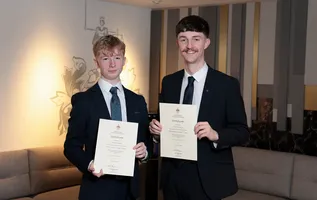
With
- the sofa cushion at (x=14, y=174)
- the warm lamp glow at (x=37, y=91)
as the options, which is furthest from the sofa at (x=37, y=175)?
the warm lamp glow at (x=37, y=91)

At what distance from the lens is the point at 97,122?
84.1 inches

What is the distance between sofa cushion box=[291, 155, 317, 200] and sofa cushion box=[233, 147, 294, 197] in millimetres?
56

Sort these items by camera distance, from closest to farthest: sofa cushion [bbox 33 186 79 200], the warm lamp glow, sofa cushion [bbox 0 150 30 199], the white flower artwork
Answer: sofa cushion [bbox 0 150 30 199]
sofa cushion [bbox 33 186 79 200]
the warm lamp glow
the white flower artwork

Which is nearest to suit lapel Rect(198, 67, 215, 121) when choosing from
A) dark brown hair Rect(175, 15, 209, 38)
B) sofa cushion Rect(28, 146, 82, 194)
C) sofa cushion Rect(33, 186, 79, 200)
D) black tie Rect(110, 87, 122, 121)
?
dark brown hair Rect(175, 15, 209, 38)

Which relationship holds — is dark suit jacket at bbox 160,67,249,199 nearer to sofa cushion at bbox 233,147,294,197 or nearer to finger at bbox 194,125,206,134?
finger at bbox 194,125,206,134

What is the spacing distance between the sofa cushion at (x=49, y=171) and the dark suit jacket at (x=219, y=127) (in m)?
2.01

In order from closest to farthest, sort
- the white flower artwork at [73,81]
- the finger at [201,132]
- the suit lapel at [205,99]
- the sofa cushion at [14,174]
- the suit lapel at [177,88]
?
the finger at [201,132]
the suit lapel at [205,99]
the suit lapel at [177,88]
the sofa cushion at [14,174]
the white flower artwork at [73,81]

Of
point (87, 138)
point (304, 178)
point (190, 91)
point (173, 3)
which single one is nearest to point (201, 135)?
point (190, 91)

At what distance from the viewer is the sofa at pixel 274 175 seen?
366 cm

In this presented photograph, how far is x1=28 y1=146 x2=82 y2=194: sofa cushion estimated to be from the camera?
3646 millimetres

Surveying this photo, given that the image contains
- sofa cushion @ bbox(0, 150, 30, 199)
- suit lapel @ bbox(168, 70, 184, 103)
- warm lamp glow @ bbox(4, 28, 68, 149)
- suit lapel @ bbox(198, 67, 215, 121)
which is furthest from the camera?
warm lamp glow @ bbox(4, 28, 68, 149)

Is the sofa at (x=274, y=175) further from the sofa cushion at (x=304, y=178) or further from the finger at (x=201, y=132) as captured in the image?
the finger at (x=201, y=132)

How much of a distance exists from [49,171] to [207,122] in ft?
7.08

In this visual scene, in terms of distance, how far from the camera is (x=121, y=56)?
2.19 metres
